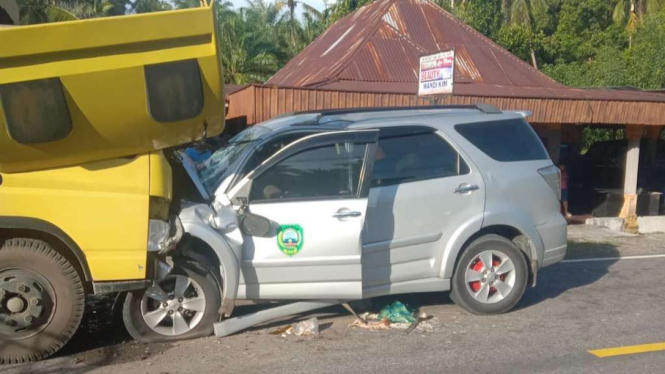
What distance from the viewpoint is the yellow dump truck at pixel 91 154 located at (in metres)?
4.70

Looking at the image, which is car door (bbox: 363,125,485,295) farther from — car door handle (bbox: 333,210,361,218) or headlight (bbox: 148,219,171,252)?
headlight (bbox: 148,219,171,252)

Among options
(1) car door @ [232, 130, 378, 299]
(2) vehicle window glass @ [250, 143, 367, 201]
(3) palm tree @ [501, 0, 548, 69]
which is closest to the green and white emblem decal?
(1) car door @ [232, 130, 378, 299]

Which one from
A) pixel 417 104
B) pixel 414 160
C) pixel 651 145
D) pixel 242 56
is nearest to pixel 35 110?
pixel 414 160

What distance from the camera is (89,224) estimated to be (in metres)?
5.11

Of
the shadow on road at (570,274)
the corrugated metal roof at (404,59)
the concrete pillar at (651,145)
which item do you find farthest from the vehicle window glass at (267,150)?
the concrete pillar at (651,145)

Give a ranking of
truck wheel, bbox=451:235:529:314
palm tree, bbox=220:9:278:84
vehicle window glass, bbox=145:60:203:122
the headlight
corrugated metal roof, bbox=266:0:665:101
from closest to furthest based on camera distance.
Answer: vehicle window glass, bbox=145:60:203:122
the headlight
truck wheel, bbox=451:235:529:314
corrugated metal roof, bbox=266:0:665:101
palm tree, bbox=220:9:278:84

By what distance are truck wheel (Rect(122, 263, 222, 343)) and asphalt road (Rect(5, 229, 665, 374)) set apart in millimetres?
108

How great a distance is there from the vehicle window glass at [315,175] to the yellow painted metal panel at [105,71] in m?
0.88

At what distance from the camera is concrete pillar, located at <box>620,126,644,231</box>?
14297 mm

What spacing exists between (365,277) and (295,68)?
38.2 feet

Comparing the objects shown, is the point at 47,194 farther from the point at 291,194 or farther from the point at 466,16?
the point at 466,16

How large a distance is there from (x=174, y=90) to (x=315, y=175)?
1480mm

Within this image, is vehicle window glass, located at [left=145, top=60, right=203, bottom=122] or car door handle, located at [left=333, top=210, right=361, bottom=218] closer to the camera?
vehicle window glass, located at [left=145, top=60, right=203, bottom=122]

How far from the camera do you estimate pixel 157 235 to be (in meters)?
5.30
